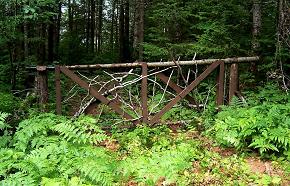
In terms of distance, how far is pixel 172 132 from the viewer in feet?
26.1

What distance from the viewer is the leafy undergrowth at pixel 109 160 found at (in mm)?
4301

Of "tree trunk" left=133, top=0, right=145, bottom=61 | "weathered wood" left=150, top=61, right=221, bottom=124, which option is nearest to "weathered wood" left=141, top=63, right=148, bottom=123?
"weathered wood" left=150, top=61, right=221, bottom=124

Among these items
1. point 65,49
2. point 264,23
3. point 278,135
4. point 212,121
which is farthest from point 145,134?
point 65,49

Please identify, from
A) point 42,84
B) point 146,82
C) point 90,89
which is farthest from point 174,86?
point 42,84

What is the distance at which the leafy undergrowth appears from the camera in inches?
169

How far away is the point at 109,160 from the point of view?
5242 millimetres

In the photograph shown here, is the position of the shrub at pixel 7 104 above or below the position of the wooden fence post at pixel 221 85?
below

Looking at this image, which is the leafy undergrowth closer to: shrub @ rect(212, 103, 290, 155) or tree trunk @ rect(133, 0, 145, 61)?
shrub @ rect(212, 103, 290, 155)

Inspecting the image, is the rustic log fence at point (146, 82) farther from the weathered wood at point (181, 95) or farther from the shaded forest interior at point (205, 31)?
the shaded forest interior at point (205, 31)

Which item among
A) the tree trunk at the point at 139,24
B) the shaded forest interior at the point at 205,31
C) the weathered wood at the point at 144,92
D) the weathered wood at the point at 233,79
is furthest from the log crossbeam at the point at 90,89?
the tree trunk at the point at 139,24

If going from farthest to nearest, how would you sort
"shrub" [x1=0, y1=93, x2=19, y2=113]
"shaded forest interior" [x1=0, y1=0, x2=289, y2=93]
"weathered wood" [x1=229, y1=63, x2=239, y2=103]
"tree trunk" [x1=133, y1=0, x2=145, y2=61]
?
"tree trunk" [x1=133, y1=0, x2=145, y2=61] < "shaded forest interior" [x1=0, y1=0, x2=289, y2=93] < "shrub" [x1=0, y1=93, x2=19, y2=113] < "weathered wood" [x1=229, y1=63, x2=239, y2=103]

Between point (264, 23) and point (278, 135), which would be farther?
point (264, 23)

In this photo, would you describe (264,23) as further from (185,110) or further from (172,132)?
(172,132)

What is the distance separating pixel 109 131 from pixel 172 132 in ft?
4.85
